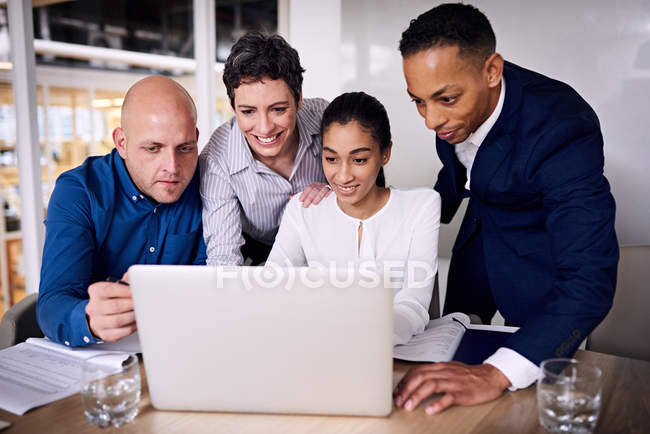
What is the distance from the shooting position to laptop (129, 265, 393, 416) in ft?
3.01

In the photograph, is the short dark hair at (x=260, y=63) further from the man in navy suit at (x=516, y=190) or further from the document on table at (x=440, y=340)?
the document on table at (x=440, y=340)

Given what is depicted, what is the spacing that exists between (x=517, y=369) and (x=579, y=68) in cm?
190

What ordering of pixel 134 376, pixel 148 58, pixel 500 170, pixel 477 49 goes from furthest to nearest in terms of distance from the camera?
pixel 148 58, pixel 500 170, pixel 477 49, pixel 134 376

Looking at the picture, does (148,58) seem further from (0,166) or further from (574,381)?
(574,381)

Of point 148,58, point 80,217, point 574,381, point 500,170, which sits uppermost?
point 148,58

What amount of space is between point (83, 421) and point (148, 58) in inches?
299

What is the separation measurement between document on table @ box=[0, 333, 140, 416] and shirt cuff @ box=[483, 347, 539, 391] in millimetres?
866

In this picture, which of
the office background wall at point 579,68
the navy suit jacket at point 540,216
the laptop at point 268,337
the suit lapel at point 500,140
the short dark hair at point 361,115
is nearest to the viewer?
the laptop at point 268,337

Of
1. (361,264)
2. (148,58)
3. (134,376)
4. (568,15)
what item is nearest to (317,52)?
(568,15)

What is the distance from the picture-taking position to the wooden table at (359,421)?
0.98 meters

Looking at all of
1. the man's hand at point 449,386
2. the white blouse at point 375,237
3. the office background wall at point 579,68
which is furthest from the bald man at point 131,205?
the office background wall at point 579,68

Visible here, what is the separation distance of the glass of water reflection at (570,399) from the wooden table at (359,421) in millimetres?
41

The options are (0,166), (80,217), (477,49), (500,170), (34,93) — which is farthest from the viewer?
(0,166)

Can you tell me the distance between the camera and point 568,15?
2510 mm
